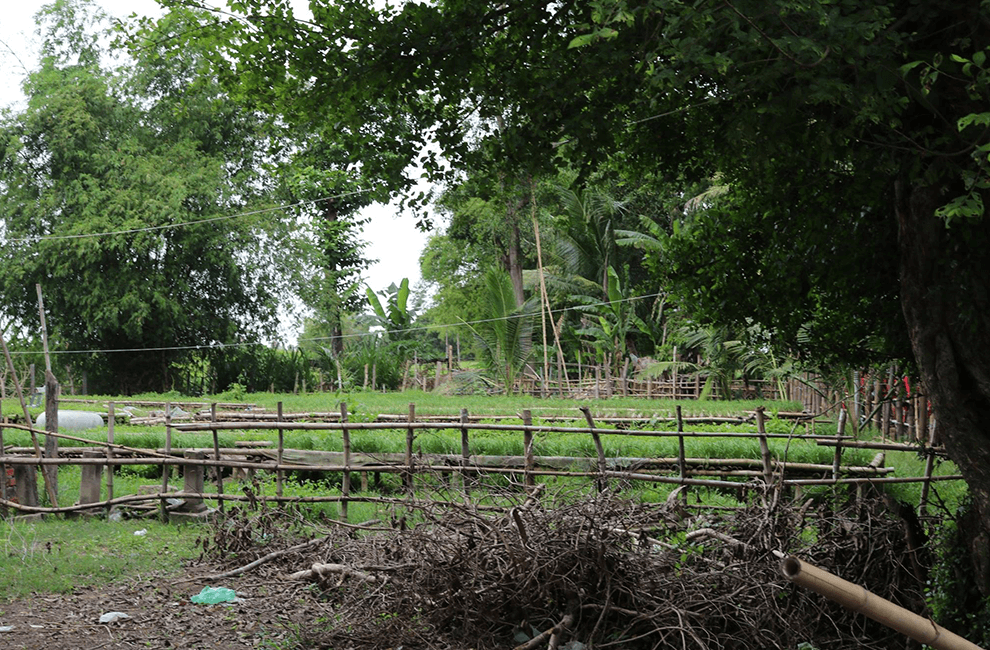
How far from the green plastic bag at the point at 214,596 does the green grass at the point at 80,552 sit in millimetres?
967

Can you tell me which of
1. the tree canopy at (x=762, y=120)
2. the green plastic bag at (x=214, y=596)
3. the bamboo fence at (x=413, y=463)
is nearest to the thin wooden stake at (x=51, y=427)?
the bamboo fence at (x=413, y=463)

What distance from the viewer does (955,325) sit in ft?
14.3

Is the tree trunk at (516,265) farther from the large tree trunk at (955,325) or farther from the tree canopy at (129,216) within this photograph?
the large tree trunk at (955,325)

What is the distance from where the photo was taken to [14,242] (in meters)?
24.7

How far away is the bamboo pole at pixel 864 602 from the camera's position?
2.58 meters

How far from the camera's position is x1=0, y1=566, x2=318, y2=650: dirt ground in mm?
5488

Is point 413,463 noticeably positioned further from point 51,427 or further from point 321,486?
point 51,427

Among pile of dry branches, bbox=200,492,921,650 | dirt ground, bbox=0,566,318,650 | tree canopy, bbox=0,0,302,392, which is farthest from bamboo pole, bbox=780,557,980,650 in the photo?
tree canopy, bbox=0,0,302,392

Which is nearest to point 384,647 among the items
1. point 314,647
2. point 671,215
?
point 314,647

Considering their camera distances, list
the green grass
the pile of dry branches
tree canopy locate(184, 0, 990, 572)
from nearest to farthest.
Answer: tree canopy locate(184, 0, 990, 572) < the pile of dry branches < the green grass

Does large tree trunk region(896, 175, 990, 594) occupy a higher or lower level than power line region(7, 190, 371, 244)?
lower

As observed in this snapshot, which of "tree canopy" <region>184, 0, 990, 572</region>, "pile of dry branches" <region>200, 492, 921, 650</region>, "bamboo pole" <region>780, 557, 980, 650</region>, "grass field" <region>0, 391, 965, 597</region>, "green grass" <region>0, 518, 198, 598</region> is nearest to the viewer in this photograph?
"bamboo pole" <region>780, 557, 980, 650</region>

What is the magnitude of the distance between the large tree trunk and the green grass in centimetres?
564

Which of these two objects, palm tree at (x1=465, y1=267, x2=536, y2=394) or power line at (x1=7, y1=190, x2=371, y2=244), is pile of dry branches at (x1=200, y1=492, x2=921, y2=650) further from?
power line at (x1=7, y1=190, x2=371, y2=244)
